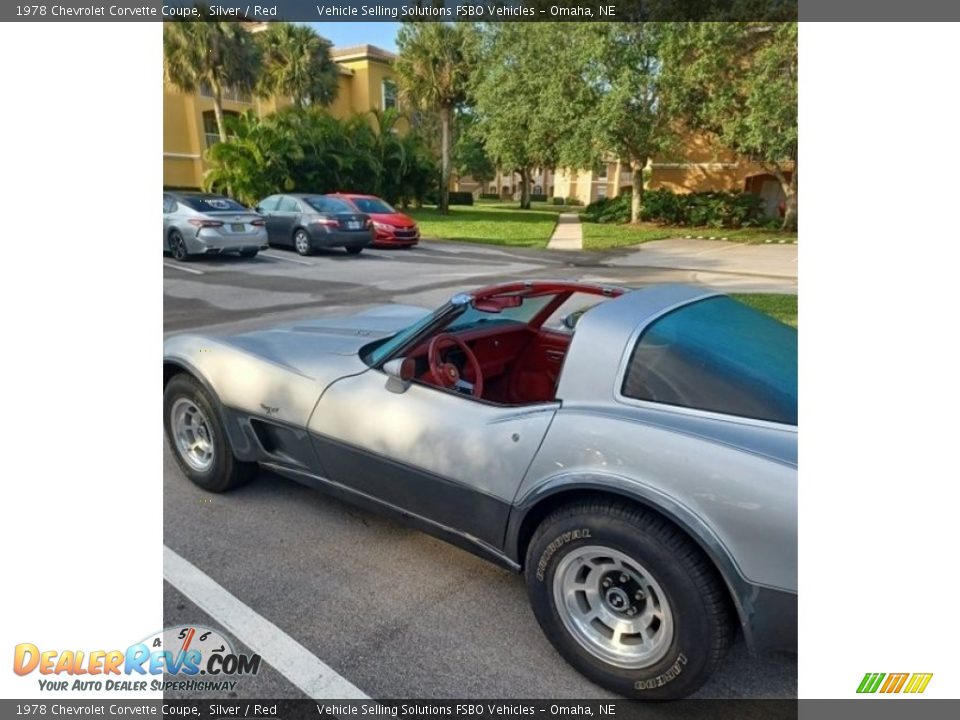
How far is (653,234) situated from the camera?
20.6 m

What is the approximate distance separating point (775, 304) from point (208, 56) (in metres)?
24.5

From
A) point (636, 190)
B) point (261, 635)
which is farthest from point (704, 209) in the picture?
point (261, 635)

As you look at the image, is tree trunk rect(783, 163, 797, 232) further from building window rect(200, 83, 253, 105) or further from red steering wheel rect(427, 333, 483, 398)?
building window rect(200, 83, 253, 105)

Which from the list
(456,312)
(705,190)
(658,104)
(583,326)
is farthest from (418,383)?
(705,190)

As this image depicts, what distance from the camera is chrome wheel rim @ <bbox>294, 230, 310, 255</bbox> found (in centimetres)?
1310

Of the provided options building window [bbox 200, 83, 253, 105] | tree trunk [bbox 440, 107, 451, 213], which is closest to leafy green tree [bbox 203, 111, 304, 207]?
building window [bbox 200, 83, 253, 105]

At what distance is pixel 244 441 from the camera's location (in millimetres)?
2885

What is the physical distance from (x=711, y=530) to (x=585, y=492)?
1.32 ft

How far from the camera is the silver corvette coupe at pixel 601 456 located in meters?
1.67

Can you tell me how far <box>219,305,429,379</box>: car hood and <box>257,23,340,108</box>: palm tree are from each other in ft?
91.9

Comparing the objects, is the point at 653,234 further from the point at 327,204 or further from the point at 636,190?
the point at 327,204

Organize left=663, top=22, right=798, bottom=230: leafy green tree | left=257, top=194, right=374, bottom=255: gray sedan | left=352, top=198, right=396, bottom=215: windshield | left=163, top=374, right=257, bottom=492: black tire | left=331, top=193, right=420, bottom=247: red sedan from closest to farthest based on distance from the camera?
Answer: left=163, top=374, right=257, bottom=492: black tire
left=257, top=194, right=374, bottom=255: gray sedan
left=331, top=193, right=420, bottom=247: red sedan
left=352, top=198, right=396, bottom=215: windshield
left=663, top=22, right=798, bottom=230: leafy green tree

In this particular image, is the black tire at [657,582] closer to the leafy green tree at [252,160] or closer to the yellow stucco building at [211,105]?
the leafy green tree at [252,160]
